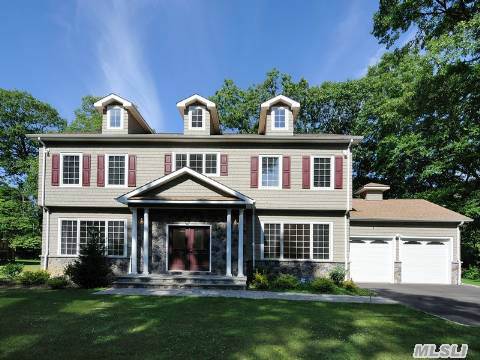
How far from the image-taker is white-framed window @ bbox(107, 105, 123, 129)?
17.4 meters

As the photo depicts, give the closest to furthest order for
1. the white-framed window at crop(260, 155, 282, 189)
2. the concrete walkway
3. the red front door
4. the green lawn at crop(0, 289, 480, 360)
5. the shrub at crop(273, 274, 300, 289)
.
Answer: the green lawn at crop(0, 289, 480, 360)
the concrete walkway
the shrub at crop(273, 274, 300, 289)
the red front door
the white-framed window at crop(260, 155, 282, 189)

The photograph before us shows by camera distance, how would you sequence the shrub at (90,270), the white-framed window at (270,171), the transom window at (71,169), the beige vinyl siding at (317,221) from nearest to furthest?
the shrub at (90,270) → the beige vinyl siding at (317,221) → the white-framed window at (270,171) → the transom window at (71,169)

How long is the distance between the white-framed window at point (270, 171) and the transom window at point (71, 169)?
9.10 m

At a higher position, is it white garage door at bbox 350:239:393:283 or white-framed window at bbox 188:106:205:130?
white-framed window at bbox 188:106:205:130

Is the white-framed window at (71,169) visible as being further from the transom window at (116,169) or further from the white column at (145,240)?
the white column at (145,240)

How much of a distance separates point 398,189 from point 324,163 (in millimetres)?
16217

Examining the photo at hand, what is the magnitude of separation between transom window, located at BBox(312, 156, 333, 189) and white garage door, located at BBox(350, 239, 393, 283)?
4219 mm

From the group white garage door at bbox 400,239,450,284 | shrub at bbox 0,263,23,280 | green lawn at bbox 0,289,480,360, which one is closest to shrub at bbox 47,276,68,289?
green lawn at bbox 0,289,480,360

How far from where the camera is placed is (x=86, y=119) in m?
37.0

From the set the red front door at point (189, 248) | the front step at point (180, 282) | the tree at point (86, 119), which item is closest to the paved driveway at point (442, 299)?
the front step at point (180, 282)

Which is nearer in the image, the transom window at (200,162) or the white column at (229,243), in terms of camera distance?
the white column at (229,243)

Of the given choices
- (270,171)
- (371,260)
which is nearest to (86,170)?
(270,171)

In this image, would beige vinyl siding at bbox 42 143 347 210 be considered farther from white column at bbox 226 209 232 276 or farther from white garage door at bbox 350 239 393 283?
white garage door at bbox 350 239 393 283

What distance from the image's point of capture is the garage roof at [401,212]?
18109 mm
